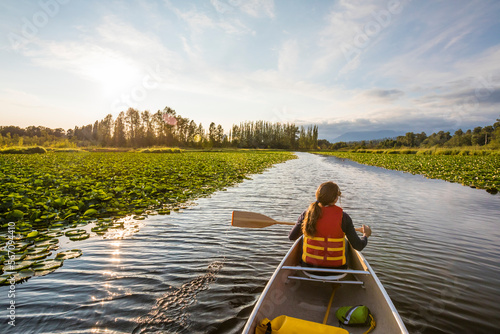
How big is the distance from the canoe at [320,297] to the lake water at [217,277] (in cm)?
58

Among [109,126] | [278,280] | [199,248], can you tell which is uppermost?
→ [109,126]

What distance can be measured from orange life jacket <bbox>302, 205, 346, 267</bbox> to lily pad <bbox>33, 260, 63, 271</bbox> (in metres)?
4.06

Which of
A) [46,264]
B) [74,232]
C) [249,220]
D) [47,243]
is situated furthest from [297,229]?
[74,232]

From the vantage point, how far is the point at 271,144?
101 meters

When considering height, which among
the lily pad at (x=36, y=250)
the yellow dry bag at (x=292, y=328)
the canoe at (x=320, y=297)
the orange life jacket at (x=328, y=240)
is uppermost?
the orange life jacket at (x=328, y=240)

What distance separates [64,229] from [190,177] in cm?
856

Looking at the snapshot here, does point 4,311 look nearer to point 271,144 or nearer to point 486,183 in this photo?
point 486,183

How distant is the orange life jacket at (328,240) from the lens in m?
3.61

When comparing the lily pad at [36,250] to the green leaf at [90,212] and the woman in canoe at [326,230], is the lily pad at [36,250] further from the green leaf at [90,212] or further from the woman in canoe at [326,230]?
the woman in canoe at [326,230]

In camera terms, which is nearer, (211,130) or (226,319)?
(226,319)

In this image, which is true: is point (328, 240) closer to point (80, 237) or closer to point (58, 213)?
point (80, 237)

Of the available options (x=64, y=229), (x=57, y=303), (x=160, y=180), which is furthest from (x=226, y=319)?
(x=160, y=180)

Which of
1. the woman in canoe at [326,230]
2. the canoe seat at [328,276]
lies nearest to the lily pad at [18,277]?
the canoe seat at [328,276]

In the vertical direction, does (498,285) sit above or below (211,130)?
below
